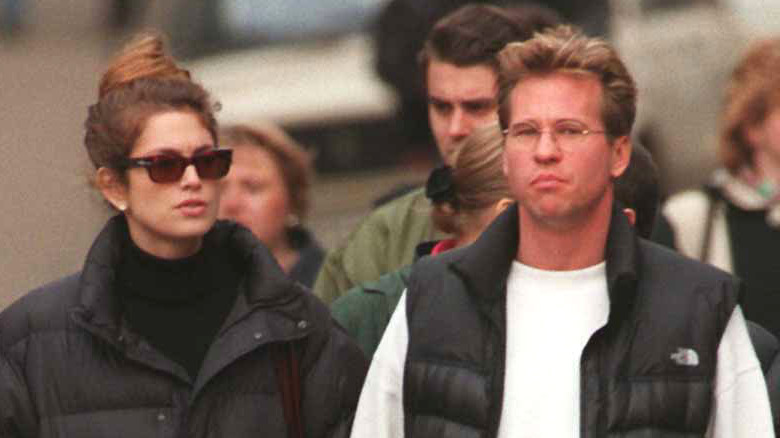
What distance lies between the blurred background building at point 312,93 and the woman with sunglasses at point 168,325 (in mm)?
6994

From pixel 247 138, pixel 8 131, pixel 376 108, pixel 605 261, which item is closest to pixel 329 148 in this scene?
pixel 376 108

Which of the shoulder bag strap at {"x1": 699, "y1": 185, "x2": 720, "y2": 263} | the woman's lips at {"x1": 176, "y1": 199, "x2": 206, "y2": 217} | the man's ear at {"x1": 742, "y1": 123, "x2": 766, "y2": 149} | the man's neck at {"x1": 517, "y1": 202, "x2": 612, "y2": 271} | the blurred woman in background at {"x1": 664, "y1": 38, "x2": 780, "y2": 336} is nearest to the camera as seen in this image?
the man's neck at {"x1": 517, "y1": 202, "x2": 612, "y2": 271}

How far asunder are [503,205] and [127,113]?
1.02 meters

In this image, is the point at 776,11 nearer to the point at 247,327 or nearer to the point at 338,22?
the point at 338,22

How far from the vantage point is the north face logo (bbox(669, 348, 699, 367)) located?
7016 millimetres

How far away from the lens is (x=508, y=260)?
284 inches

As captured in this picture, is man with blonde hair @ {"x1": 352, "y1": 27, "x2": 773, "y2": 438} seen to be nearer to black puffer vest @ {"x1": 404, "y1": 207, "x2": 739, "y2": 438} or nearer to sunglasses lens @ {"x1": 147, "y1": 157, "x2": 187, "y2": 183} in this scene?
black puffer vest @ {"x1": 404, "y1": 207, "x2": 739, "y2": 438}

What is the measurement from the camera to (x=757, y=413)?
7031 mm

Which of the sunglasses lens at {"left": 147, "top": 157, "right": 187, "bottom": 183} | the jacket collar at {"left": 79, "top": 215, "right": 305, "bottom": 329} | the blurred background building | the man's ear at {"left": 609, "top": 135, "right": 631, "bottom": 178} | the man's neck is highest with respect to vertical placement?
the man's ear at {"left": 609, "top": 135, "right": 631, "bottom": 178}

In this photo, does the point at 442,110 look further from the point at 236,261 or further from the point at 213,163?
the point at 213,163

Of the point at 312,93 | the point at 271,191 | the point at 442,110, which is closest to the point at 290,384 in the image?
the point at 442,110

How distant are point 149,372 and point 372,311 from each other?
2.70 feet

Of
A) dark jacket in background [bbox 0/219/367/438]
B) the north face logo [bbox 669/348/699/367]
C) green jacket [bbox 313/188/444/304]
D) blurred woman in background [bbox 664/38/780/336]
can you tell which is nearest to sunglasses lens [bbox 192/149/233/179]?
dark jacket in background [bbox 0/219/367/438]

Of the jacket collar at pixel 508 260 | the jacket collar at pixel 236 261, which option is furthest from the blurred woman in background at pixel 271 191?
the jacket collar at pixel 508 260
